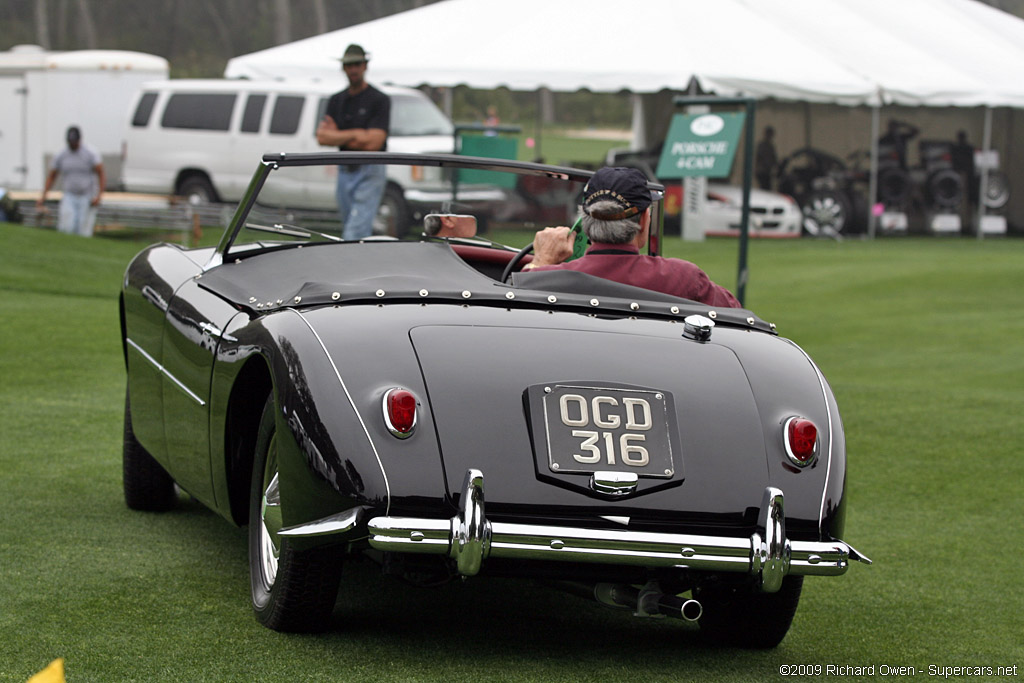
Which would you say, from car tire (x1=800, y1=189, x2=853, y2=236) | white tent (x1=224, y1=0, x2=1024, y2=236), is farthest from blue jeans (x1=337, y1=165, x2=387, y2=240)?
car tire (x1=800, y1=189, x2=853, y2=236)

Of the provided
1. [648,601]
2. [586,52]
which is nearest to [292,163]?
[648,601]

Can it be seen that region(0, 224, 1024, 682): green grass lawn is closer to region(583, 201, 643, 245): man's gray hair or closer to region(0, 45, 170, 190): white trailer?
region(583, 201, 643, 245): man's gray hair

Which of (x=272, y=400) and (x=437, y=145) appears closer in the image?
(x=272, y=400)

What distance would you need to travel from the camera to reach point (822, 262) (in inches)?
760

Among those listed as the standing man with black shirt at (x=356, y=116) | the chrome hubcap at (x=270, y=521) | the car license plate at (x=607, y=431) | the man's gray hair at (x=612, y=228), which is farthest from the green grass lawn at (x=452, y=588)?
the standing man with black shirt at (x=356, y=116)

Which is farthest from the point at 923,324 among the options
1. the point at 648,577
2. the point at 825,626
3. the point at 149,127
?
the point at 149,127

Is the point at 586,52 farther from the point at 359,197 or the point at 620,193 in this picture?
the point at 620,193

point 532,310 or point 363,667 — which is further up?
point 532,310

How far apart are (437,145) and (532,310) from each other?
16.4 metres

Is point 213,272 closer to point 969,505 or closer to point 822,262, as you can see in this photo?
point 969,505

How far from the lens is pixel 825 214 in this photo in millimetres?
24328

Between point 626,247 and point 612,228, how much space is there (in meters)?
0.07

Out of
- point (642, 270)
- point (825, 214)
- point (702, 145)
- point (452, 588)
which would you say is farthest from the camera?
point (825, 214)

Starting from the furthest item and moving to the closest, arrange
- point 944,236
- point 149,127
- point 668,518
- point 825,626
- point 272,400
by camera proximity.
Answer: point 944,236 < point 149,127 < point 825,626 < point 272,400 < point 668,518
